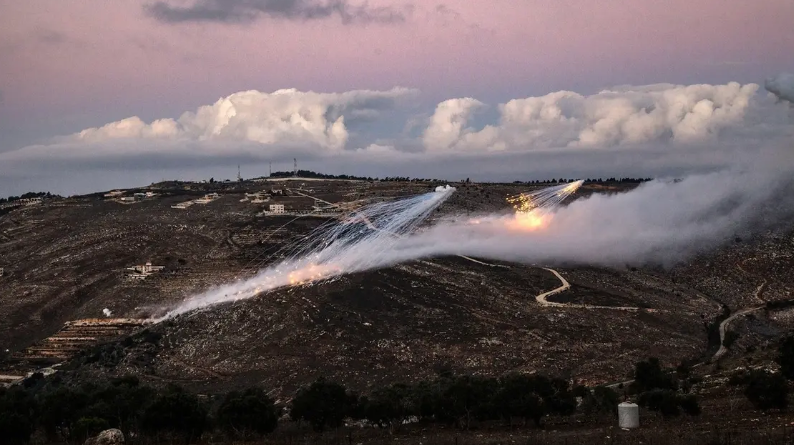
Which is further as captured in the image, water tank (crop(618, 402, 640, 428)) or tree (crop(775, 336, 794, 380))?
tree (crop(775, 336, 794, 380))

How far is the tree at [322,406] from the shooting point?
175 feet

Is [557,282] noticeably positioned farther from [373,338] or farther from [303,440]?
[303,440]

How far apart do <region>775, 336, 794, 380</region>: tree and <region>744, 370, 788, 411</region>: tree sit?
8.09 m

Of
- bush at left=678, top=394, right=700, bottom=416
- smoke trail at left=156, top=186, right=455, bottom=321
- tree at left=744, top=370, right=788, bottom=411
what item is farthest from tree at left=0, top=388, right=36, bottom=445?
tree at left=744, top=370, right=788, bottom=411

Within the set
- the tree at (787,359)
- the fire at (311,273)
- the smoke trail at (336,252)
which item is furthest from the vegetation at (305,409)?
the fire at (311,273)

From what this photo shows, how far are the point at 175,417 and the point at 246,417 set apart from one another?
455 centimetres

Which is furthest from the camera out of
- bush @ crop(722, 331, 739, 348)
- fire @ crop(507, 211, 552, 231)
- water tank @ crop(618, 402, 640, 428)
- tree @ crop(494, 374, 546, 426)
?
fire @ crop(507, 211, 552, 231)

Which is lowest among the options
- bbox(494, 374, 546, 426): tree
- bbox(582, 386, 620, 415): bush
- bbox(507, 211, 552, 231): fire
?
bbox(582, 386, 620, 415): bush

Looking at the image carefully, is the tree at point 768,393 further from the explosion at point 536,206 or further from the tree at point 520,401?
the explosion at point 536,206

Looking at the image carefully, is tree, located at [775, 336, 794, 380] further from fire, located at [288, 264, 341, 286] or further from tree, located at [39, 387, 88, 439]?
fire, located at [288, 264, 341, 286]

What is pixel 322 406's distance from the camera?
175 ft

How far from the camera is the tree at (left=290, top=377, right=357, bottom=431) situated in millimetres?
53281

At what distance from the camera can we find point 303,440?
160 feet

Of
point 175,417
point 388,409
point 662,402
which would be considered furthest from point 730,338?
point 175,417
